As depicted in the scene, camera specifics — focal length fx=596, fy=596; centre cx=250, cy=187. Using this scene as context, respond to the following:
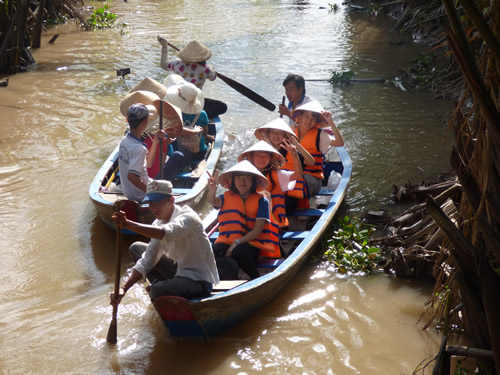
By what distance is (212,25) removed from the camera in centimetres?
1831

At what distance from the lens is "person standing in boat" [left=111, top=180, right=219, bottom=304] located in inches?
168

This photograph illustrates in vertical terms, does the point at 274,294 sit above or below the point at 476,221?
below

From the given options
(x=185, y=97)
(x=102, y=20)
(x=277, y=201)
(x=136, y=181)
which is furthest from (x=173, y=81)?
(x=102, y=20)

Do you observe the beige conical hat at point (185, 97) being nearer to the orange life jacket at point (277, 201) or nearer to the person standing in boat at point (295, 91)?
the person standing in boat at point (295, 91)

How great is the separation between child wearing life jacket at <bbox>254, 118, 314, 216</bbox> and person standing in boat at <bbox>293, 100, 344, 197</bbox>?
9.0 inches

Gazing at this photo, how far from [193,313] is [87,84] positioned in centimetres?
893

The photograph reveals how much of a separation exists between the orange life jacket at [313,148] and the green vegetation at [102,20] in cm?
1243

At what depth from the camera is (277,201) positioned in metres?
5.75

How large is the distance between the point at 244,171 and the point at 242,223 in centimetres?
49

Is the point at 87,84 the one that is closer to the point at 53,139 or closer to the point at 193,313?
the point at 53,139

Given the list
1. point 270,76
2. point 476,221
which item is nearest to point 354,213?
point 476,221

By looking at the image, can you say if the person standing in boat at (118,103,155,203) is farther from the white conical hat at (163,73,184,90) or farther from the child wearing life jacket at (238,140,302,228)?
the white conical hat at (163,73,184,90)

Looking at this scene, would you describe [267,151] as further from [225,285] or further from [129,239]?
[129,239]

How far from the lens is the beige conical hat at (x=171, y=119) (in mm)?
6718
